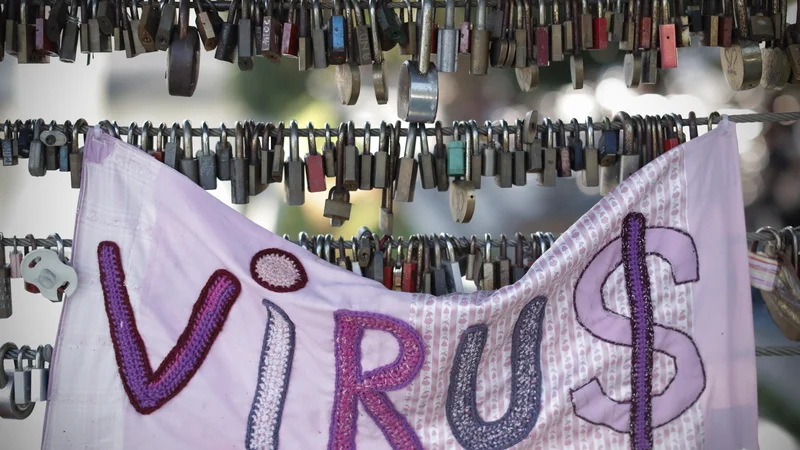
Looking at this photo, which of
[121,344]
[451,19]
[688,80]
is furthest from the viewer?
[688,80]

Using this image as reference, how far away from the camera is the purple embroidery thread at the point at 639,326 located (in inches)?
59.9

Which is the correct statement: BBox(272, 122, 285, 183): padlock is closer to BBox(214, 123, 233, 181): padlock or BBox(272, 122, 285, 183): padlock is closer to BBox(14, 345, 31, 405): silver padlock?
BBox(214, 123, 233, 181): padlock

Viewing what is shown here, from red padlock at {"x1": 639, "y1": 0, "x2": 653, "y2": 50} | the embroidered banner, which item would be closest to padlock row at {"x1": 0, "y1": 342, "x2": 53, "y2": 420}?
the embroidered banner

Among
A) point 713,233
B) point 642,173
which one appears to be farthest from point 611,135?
point 713,233

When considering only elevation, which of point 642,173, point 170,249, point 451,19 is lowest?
point 170,249

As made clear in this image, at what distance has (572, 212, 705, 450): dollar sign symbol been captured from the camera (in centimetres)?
152

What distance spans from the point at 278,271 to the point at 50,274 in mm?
442

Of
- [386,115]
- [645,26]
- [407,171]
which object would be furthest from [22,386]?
[386,115]

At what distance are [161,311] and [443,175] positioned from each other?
65cm

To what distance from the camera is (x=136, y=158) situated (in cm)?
149

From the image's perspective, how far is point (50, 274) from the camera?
1449 mm

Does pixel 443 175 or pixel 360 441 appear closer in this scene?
pixel 360 441

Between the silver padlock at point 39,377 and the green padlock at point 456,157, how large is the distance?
3.09ft

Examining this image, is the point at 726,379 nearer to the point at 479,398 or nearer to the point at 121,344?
the point at 479,398
